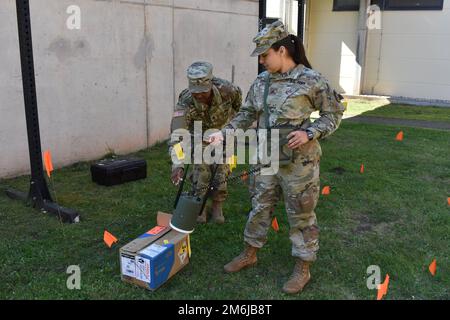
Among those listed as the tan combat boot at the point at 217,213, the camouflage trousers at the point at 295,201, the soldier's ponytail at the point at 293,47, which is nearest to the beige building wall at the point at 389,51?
the tan combat boot at the point at 217,213

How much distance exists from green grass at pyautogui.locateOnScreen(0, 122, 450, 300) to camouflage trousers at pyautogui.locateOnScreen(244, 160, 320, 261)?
371 millimetres

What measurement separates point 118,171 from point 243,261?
2621 mm

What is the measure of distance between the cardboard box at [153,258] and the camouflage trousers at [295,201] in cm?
60

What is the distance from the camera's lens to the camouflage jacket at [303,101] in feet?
10.3

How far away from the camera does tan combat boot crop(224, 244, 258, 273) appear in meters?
3.66

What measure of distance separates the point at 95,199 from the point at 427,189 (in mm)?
4028

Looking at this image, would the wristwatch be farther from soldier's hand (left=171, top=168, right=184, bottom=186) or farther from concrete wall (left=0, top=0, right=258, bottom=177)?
concrete wall (left=0, top=0, right=258, bottom=177)

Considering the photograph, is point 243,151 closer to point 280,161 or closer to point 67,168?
point 67,168

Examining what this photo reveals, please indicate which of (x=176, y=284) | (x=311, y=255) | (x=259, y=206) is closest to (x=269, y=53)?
(x=259, y=206)

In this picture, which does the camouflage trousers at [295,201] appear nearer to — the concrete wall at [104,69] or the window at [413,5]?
the concrete wall at [104,69]

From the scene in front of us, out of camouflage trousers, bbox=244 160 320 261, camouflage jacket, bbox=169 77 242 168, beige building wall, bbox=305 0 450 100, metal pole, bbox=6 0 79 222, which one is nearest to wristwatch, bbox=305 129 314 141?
camouflage trousers, bbox=244 160 320 261

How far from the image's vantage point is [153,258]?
322 cm

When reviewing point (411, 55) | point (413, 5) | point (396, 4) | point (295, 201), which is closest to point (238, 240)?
point (295, 201)

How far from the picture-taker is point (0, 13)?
5.54 m
